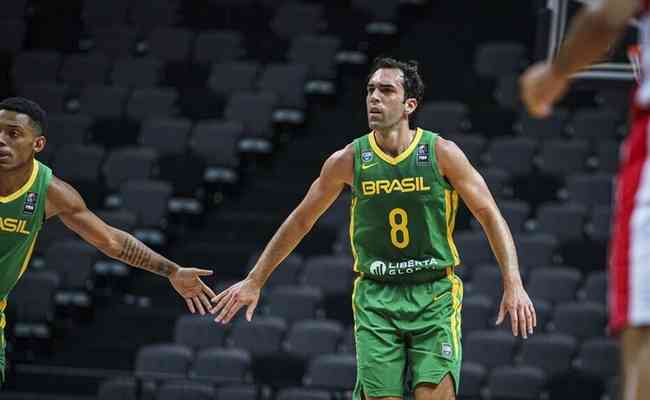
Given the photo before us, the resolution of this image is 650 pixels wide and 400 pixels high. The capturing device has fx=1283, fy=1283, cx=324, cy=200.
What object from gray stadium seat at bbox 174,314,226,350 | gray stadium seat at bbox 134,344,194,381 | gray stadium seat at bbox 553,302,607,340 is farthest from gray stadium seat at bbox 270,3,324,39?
gray stadium seat at bbox 553,302,607,340

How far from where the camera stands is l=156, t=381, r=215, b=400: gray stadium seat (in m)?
11.6

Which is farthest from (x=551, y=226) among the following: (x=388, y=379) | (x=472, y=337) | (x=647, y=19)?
(x=647, y=19)

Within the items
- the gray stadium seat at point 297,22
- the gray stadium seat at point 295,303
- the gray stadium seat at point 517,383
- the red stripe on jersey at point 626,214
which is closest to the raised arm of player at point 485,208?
the red stripe on jersey at point 626,214

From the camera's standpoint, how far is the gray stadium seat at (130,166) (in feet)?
50.5

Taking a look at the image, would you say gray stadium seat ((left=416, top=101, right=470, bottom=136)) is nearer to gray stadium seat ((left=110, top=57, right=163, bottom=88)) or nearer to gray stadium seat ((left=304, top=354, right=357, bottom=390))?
gray stadium seat ((left=110, top=57, right=163, bottom=88))

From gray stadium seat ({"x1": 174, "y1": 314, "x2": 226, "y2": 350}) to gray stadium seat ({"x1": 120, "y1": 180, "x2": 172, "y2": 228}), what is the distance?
2.04 meters

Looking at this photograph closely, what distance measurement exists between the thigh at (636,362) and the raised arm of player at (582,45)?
0.72 meters

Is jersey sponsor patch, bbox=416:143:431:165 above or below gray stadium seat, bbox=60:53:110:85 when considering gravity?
below

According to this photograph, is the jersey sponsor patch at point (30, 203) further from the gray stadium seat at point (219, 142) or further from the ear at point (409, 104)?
the gray stadium seat at point (219, 142)

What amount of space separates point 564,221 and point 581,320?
5.32ft

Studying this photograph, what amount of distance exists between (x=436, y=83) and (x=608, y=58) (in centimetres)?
904

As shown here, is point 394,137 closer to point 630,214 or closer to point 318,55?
point 630,214

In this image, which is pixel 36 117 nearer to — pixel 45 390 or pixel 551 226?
pixel 45 390

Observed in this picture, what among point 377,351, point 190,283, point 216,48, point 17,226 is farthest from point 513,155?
point 17,226
